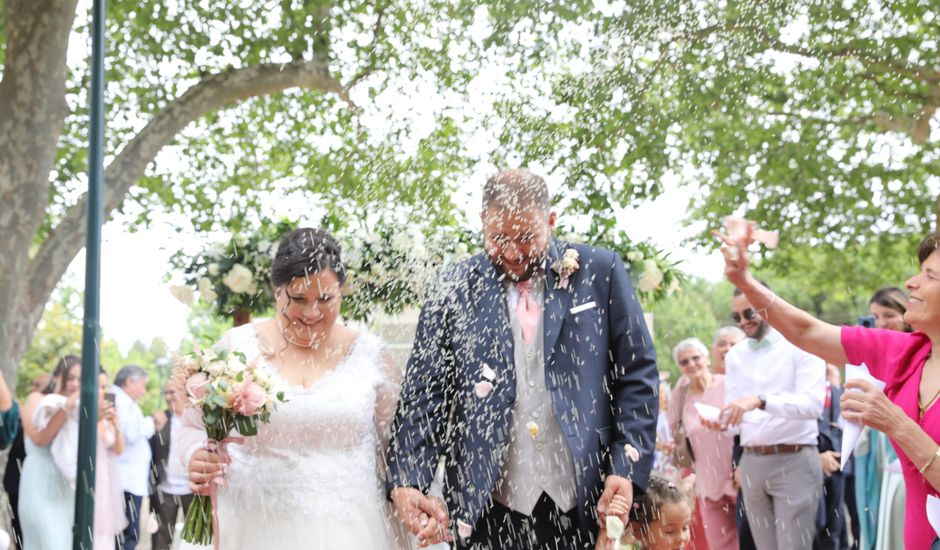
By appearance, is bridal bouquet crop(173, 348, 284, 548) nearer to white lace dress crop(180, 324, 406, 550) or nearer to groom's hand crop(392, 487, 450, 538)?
white lace dress crop(180, 324, 406, 550)

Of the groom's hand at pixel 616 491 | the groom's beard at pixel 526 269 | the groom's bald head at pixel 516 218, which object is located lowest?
the groom's hand at pixel 616 491

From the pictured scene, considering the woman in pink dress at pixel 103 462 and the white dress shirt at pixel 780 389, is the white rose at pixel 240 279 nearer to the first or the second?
the woman in pink dress at pixel 103 462

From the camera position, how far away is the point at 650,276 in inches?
310

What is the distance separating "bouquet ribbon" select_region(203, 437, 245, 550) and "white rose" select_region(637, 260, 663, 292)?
3.72 meters

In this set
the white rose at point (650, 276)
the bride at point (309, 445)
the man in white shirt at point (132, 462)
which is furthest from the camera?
the man in white shirt at point (132, 462)

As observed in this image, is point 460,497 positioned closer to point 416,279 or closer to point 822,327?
point 822,327

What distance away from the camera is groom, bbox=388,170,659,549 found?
4090mm

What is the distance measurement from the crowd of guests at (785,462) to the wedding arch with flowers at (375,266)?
75 centimetres

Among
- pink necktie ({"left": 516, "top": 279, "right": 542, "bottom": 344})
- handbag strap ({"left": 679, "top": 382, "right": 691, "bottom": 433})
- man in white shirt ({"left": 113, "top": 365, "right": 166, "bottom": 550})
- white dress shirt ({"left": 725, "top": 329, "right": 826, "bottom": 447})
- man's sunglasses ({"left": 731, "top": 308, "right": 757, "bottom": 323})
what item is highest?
pink necktie ({"left": 516, "top": 279, "right": 542, "bottom": 344})

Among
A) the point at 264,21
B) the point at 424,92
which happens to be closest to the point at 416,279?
the point at 424,92

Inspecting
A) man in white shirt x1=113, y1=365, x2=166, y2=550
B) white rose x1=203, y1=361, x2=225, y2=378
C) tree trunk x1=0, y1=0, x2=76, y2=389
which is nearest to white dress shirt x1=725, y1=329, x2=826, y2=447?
white rose x1=203, y1=361, x2=225, y2=378

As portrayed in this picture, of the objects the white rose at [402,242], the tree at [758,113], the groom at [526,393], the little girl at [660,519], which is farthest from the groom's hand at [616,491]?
the tree at [758,113]

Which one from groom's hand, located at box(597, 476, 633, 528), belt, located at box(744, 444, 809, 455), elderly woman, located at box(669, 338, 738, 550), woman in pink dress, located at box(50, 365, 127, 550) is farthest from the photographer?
woman in pink dress, located at box(50, 365, 127, 550)

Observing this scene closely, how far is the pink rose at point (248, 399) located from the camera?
4.65 metres
